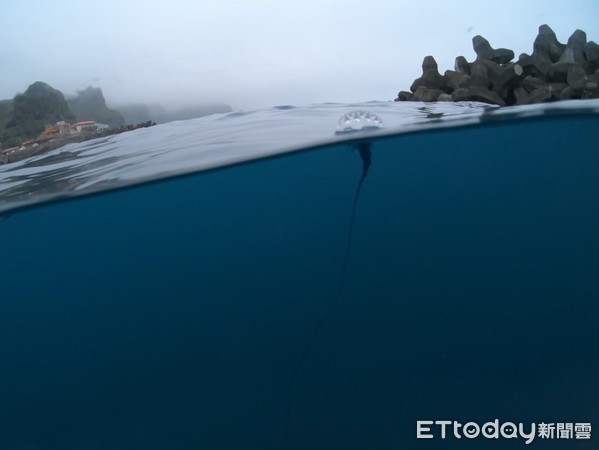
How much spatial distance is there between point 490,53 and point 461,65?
466mm

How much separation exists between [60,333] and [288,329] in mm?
1345

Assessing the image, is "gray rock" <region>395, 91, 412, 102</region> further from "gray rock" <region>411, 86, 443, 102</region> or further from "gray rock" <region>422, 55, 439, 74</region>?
"gray rock" <region>422, 55, 439, 74</region>

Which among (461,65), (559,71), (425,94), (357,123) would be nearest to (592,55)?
(559,71)

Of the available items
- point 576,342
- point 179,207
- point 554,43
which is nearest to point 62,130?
point 179,207

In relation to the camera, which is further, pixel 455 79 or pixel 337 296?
pixel 455 79

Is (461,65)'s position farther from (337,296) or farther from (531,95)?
(337,296)

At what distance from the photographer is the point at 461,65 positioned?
962cm

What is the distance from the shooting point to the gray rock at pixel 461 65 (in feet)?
31.1

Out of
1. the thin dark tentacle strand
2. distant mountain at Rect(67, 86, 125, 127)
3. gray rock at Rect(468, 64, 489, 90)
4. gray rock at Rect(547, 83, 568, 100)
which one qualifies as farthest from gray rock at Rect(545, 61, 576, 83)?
the thin dark tentacle strand

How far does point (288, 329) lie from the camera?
3531 mm

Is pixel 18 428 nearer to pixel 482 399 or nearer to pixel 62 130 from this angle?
pixel 482 399

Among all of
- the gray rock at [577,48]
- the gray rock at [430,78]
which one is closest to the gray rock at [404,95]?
the gray rock at [430,78]

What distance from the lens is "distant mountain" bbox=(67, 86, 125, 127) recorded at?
5.34 metres

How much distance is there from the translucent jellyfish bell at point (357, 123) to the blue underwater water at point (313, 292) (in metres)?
0.10
